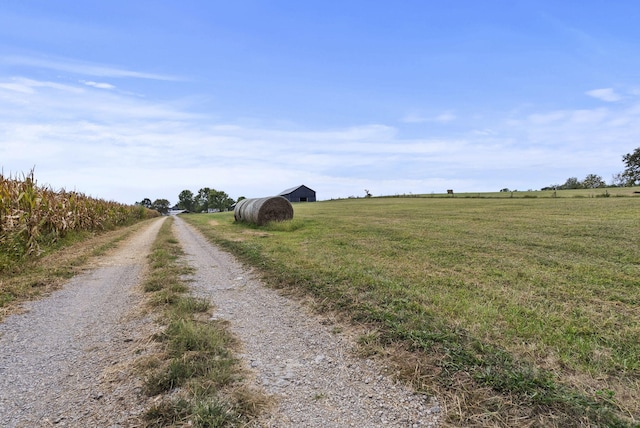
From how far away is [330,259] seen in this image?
7.87 metres

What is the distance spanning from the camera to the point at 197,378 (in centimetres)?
281

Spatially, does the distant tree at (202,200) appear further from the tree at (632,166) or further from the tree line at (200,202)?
the tree at (632,166)

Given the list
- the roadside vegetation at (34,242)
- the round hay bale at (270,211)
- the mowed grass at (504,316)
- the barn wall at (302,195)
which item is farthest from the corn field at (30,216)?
the barn wall at (302,195)

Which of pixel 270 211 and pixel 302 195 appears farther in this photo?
pixel 302 195

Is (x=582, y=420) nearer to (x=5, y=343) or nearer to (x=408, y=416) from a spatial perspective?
(x=408, y=416)

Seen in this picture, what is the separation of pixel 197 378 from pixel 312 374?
1.02 m

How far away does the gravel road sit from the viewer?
97.1 inches

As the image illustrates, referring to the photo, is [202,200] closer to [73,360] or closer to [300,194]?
[300,194]

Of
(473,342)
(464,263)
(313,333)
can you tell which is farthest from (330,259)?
(473,342)

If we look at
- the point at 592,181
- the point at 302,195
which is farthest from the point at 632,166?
the point at 302,195

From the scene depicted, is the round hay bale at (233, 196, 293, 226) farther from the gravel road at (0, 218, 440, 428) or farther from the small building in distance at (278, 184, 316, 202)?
the small building in distance at (278, 184, 316, 202)

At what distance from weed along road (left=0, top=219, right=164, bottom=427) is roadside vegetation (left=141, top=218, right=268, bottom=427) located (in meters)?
A: 0.21

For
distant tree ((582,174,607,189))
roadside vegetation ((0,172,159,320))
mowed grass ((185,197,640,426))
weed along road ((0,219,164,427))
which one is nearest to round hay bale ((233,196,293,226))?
roadside vegetation ((0,172,159,320))

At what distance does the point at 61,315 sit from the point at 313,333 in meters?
3.83
